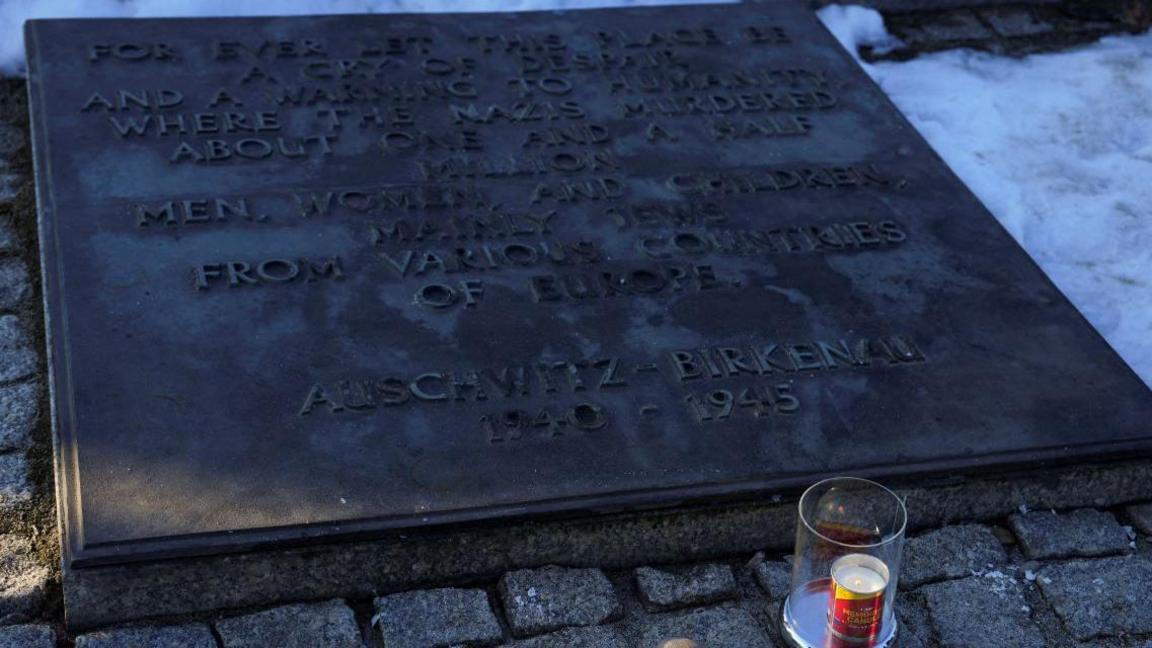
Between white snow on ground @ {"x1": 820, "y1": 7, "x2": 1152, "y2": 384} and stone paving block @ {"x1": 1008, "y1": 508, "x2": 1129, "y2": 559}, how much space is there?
56 cm

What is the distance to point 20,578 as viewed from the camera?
252cm

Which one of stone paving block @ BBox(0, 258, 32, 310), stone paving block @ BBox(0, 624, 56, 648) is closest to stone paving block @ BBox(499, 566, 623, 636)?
stone paving block @ BBox(0, 624, 56, 648)

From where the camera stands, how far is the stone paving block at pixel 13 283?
3199 millimetres

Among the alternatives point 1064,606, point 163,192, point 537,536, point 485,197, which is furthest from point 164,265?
point 1064,606

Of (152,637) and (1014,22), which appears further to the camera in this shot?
(1014,22)

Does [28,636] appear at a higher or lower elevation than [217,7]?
lower

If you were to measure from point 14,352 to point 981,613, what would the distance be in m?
2.02

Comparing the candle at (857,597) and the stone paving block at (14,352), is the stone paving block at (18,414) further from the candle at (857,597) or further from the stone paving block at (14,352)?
the candle at (857,597)

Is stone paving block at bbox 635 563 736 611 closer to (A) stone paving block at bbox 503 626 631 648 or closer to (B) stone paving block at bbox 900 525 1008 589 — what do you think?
(A) stone paving block at bbox 503 626 631 648

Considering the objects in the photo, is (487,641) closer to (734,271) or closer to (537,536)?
(537,536)

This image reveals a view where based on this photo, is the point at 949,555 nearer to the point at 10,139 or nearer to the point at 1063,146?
the point at 1063,146

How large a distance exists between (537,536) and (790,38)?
2.11 meters

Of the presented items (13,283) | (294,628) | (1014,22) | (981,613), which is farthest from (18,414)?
(1014,22)

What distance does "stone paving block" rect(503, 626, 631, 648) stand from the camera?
2.50 meters
